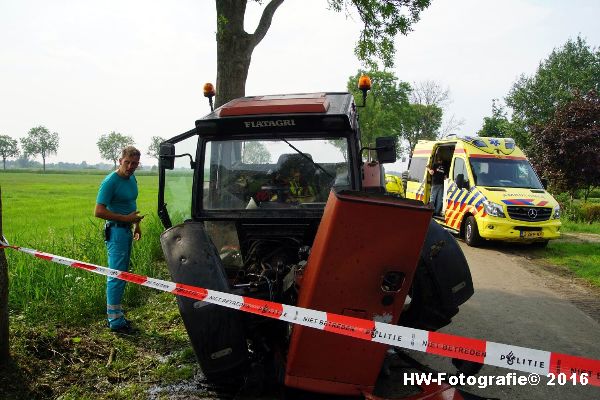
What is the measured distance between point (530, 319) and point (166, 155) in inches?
178

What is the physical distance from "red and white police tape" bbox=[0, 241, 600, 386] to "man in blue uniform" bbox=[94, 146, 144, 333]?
6.37 feet

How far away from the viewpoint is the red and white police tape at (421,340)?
2408 millimetres

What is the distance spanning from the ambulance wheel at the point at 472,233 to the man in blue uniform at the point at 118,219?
7882 millimetres

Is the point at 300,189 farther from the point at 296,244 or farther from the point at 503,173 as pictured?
the point at 503,173

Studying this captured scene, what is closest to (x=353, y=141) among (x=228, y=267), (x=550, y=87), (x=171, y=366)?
(x=228, y=267)

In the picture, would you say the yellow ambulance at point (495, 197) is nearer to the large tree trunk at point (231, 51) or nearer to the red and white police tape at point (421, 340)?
the large tree trunk at point (231, 51)

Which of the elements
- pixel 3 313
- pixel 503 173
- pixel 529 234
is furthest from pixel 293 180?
pixel 503 173

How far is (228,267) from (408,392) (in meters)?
1.81

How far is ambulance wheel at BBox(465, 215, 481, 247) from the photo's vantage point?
1044cm

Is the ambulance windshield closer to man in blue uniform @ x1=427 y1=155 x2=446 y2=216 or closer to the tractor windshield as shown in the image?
man in blue uniform @ x1=427 y1=155 x2=446 y2=216

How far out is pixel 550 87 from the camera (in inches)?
1563

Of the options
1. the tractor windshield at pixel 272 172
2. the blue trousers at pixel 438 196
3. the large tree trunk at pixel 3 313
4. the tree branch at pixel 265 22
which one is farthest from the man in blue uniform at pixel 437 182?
the large tree trunk at pixel 3 313

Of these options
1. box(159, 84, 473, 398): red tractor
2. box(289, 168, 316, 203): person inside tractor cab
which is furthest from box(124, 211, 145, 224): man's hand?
box(289, 168, 316, 203): person inside tractor cab

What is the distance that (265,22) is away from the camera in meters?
9.59
